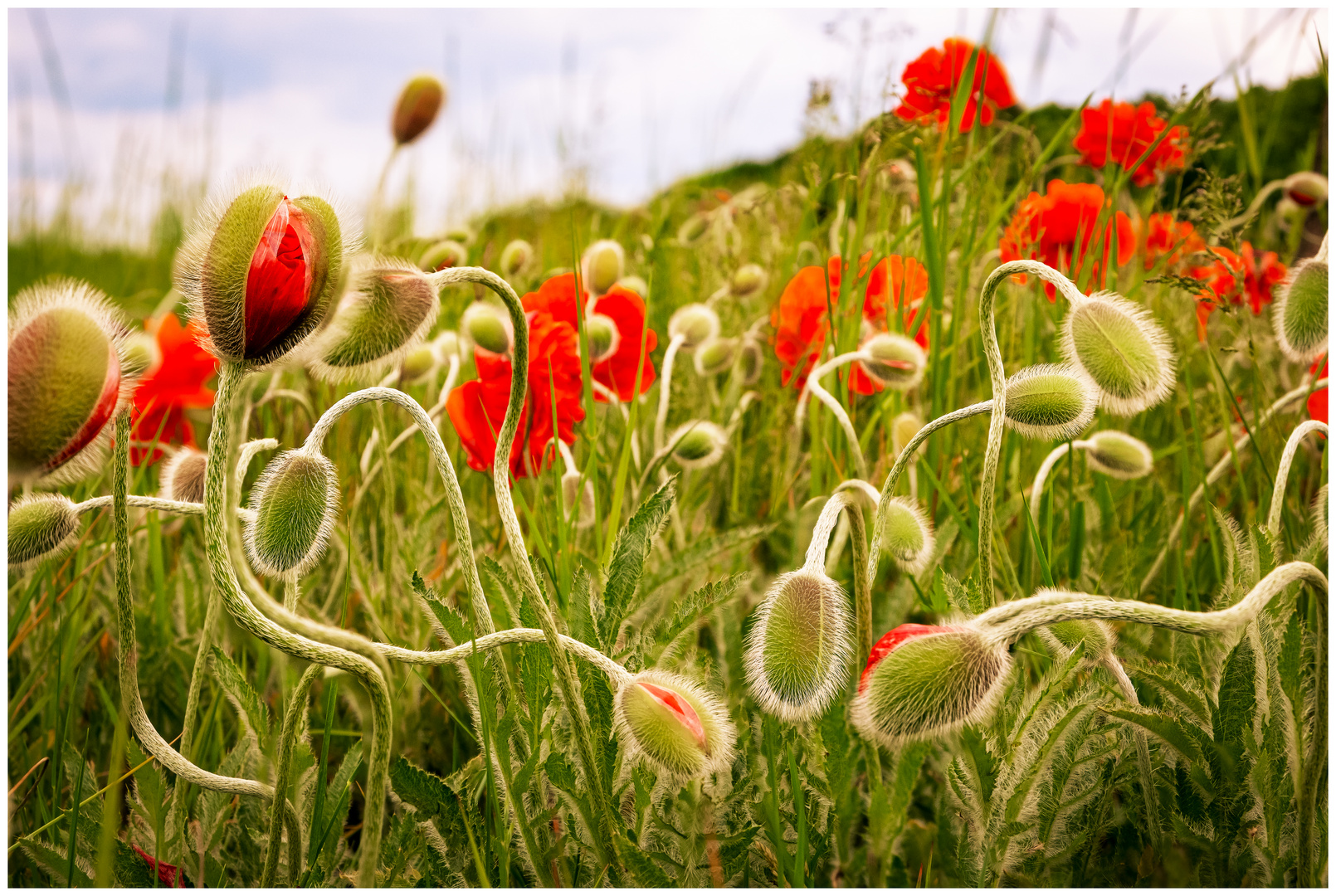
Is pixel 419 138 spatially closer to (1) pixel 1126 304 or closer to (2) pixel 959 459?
(2) pixel 959 459

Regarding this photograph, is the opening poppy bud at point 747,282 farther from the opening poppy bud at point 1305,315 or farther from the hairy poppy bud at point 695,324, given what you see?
the opening poppy bud at point 1305,315

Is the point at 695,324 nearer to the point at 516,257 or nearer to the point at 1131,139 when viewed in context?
the point at 516,257

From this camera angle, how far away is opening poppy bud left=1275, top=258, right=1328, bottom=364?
0.79 metres

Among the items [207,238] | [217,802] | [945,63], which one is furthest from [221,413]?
[945,63]

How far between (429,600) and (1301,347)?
0.82m

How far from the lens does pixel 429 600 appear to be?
26.1 inches

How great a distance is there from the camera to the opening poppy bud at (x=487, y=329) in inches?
36.5

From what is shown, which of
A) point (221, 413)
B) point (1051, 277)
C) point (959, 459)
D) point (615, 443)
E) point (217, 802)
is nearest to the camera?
point (221, 413)

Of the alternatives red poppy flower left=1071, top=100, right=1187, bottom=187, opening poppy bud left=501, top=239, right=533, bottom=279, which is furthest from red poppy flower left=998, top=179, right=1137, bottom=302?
opening poppy bud left=501, top=239, right=533, bottom=279

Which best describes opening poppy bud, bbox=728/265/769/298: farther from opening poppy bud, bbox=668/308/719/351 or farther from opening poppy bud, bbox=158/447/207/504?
opening poppy bud, bbox=158/447/207/504

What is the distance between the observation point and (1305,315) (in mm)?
787

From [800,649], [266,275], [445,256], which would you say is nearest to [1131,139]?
[445,256]

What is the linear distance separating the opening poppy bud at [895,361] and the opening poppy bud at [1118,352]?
0.91 feet

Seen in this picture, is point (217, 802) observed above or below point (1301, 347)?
below
